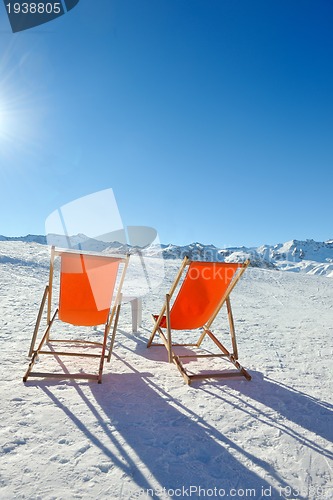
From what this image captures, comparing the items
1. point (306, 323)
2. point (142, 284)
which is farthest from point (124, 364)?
point (142, 284)

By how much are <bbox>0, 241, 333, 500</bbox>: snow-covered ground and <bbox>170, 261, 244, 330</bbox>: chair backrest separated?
0.61 meters

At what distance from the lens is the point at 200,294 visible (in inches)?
150

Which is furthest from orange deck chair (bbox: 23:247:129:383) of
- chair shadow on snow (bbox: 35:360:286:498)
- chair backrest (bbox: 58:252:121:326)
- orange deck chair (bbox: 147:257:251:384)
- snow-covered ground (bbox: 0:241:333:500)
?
chair shadow on snow (bbox: 35:360:286:498)

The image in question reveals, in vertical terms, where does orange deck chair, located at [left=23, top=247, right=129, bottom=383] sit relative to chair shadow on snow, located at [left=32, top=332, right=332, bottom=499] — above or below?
above

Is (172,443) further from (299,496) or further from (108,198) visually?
(108,198)

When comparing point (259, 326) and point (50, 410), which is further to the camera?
point (259, 326)

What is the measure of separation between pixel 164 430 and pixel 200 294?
1730mm

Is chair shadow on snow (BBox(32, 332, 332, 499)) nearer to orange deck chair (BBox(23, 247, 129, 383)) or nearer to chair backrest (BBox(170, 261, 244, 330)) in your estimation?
orange deck chair (BBox(23, 247, 129, 383))

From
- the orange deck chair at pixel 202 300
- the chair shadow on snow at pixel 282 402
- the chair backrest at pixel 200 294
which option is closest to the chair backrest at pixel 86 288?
the orange deck chair at pixel 202 300

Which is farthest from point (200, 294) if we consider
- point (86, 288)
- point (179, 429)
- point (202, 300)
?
point (179, 429)

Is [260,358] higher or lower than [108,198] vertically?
lower

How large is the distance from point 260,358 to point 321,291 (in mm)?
8638

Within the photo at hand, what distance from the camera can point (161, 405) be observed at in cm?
272

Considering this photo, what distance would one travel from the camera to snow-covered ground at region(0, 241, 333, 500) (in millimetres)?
1815
